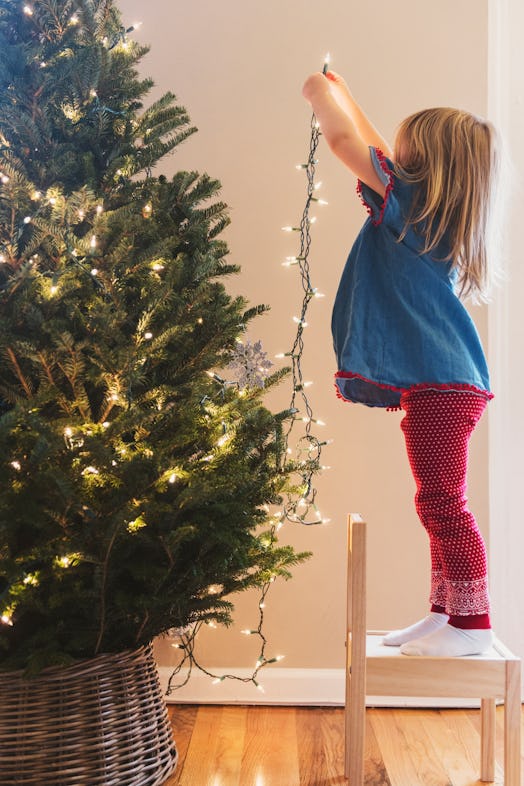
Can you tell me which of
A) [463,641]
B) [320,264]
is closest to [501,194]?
[320,264]

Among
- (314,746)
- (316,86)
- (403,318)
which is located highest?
(316,86)

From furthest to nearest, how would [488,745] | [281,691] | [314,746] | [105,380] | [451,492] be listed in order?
[281,691] → [314,746] → [488,745] → [451,492] → [105,380]

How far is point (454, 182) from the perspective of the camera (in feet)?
5.08

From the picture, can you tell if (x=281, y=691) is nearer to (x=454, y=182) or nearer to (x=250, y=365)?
(x=250, y=365)

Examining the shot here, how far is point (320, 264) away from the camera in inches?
86.6

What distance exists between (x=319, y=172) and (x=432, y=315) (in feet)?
2.66

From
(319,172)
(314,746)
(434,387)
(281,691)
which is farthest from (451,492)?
(319,172)

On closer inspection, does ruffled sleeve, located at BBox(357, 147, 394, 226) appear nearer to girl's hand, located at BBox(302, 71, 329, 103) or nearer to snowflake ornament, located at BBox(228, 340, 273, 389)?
girl's hand, located at BBox(302, 71, 329, 103)

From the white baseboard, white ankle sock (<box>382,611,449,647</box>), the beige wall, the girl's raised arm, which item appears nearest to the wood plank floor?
the white baseboard

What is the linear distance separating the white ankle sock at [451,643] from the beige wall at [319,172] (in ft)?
2.25

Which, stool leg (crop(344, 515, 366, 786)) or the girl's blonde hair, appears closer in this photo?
stool leg (crop(344, 515, 366, 786))

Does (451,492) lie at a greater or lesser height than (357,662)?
greater

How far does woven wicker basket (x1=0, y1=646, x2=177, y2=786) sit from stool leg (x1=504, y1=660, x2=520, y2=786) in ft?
2.07

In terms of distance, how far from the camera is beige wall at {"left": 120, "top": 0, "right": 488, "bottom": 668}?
7.13ft
